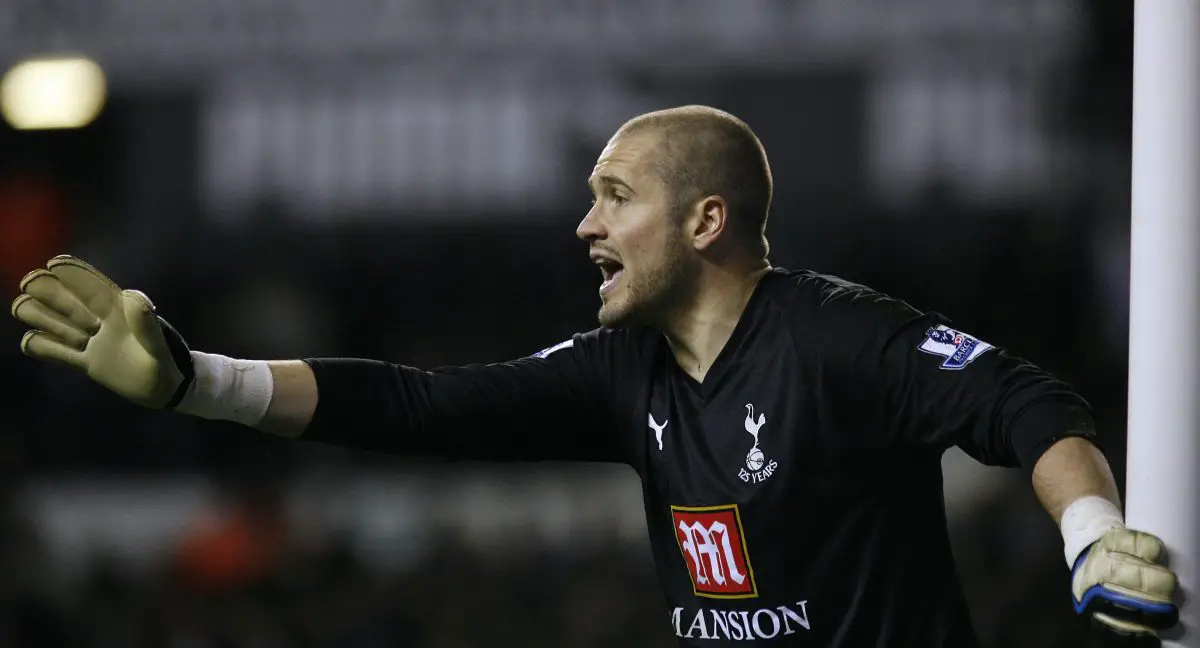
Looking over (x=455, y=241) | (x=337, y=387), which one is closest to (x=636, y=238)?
(x=337, y=387)

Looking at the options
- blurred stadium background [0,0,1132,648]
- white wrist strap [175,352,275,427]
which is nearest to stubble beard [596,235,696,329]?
white wrist strap [175,352,275,427]

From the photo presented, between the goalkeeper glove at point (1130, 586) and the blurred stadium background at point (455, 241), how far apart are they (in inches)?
161

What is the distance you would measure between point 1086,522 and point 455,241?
4884 millimetres

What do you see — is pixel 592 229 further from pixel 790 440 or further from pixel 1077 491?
pixel 1077 491

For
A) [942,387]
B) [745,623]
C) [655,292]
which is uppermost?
[655,292]

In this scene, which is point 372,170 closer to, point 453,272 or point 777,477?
point 453,272

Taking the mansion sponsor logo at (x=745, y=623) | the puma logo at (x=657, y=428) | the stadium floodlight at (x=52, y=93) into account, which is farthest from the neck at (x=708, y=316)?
the stadium floodlight at (x=52, y=93)

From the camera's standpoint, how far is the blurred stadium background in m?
6.09

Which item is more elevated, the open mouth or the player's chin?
the open mouth

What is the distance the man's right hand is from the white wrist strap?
10 centimetres

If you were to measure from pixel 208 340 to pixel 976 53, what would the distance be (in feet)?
12.4

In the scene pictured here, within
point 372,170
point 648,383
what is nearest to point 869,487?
point 648,383

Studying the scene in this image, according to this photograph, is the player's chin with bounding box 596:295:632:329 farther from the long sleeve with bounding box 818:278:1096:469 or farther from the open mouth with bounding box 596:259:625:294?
the long sleeve with bounding box 818:278:1096:469

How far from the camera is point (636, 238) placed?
2.89 meters
